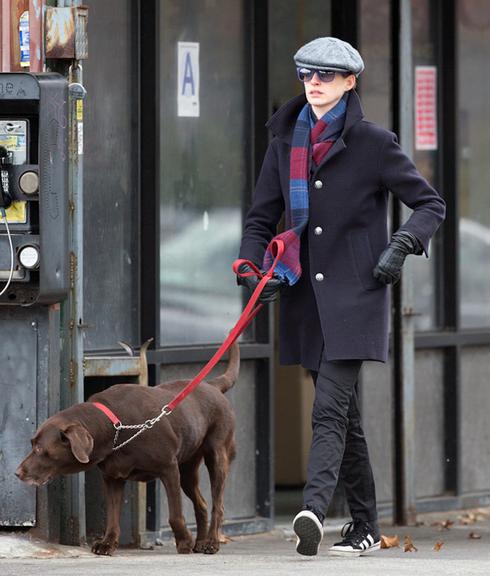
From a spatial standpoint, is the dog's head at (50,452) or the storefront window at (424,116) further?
the storefront window at (424,116)

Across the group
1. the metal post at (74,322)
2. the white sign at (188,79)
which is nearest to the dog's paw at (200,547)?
the metal post at (74,322)

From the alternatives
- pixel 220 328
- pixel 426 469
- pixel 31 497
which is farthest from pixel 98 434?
pixel 426 469

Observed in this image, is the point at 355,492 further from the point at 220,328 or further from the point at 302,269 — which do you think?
the point at 220,328

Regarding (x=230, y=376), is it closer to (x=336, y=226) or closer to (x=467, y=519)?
(x=336, y=226)

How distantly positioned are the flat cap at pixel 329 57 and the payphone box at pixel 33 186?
41.0 inches

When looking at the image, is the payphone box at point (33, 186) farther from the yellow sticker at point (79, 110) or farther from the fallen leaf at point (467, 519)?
the fallen leaf at point (467, 519)

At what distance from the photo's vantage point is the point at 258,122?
8992 mm

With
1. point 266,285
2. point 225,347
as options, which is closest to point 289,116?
point 266,285

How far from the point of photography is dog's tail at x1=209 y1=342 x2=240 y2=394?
7.82 m

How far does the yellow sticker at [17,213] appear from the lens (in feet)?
23.5

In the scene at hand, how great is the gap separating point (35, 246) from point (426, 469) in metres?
3.67

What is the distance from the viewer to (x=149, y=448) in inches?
279

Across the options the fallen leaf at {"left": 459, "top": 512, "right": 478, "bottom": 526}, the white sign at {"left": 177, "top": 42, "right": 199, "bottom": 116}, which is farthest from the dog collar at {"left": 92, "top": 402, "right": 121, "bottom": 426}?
the fallen leaf at {"left": 459, "top": 512, "right": 478, "bottom": 526}

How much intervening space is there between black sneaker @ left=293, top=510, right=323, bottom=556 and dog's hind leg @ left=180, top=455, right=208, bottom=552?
3.94 ft
